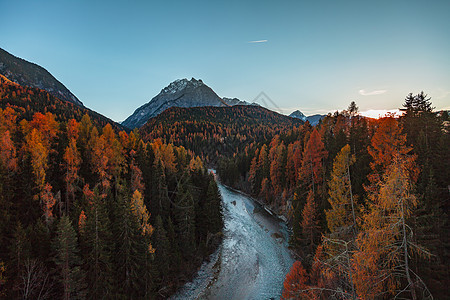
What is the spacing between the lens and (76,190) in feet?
94.5

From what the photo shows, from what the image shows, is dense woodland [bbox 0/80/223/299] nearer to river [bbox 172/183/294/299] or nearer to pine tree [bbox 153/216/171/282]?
pine tree [bbox 153/216/171/282]

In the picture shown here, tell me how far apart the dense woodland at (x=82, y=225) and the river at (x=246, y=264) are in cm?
240

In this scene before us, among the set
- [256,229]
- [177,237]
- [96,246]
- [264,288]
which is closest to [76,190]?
[96,246]

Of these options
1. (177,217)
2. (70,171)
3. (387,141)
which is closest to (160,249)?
(177,217)

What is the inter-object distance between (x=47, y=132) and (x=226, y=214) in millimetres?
37478

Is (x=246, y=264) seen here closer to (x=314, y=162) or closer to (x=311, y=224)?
(x=311, y=224)

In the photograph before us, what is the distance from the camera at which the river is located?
2619 centimetres

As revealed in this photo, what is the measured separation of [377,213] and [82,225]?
24.3 metres

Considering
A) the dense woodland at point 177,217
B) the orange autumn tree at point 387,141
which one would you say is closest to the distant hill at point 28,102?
the dense woodland at point 177,217

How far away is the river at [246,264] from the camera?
26.2 meters

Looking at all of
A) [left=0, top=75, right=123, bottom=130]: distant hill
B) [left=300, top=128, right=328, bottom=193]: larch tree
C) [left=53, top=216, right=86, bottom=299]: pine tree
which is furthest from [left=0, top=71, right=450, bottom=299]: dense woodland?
[left=0, top=75, right=123, bottom=130]: distant hill

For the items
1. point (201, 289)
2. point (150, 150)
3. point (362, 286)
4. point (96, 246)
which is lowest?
point (201, 289)

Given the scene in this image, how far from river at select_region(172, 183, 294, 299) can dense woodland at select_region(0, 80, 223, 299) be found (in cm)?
240

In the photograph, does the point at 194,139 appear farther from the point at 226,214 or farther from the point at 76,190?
the point at 76,190
